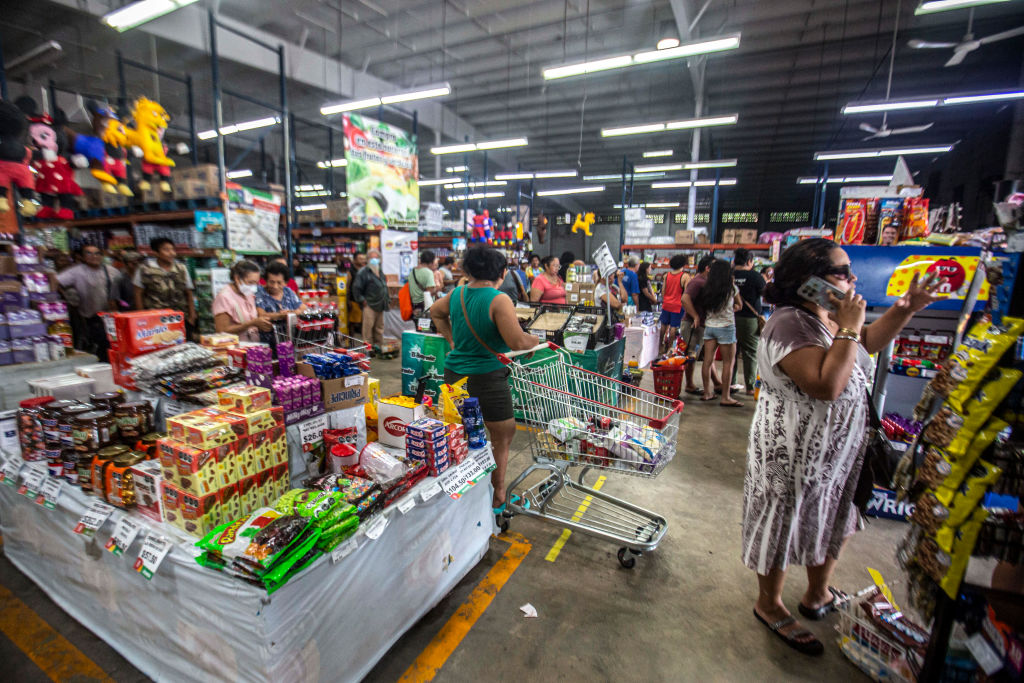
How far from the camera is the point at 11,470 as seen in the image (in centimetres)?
210

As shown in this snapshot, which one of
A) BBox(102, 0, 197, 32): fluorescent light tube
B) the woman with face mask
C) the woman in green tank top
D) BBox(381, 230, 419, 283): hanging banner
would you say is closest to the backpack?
BBox(381, 230, 419, 283): hanging banner

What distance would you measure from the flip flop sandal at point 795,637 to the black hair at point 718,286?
3.68 metres

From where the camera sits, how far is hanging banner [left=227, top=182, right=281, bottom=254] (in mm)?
5551

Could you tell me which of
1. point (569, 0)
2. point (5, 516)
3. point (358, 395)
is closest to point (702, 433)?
point (358, 395)

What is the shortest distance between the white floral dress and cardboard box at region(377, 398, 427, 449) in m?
1.54

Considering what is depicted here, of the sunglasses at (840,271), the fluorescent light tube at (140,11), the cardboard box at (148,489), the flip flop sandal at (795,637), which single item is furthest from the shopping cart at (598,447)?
the fluorescent light tube at (140,11)

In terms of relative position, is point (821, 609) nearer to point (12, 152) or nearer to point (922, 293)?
point (922, 293)

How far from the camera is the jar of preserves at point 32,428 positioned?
1978 millimetres

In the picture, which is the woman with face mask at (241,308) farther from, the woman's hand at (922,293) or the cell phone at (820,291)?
the woman's hand at (922,293)

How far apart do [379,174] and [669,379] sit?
5732 millimetres

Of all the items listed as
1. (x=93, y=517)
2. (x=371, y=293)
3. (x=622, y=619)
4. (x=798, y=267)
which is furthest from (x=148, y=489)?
(x=371, y=293)

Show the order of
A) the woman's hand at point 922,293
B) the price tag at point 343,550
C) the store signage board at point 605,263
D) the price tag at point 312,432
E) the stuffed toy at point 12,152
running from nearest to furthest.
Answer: the price tag at point 343,550, the woman's hand at point 922,293, the price tag at point 312,432, the stuffed toy at point 12,152, the store signage board at point 605,263

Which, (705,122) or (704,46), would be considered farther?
(705,122)

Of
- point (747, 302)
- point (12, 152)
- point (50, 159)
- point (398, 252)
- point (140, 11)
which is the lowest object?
point (747, 302)
